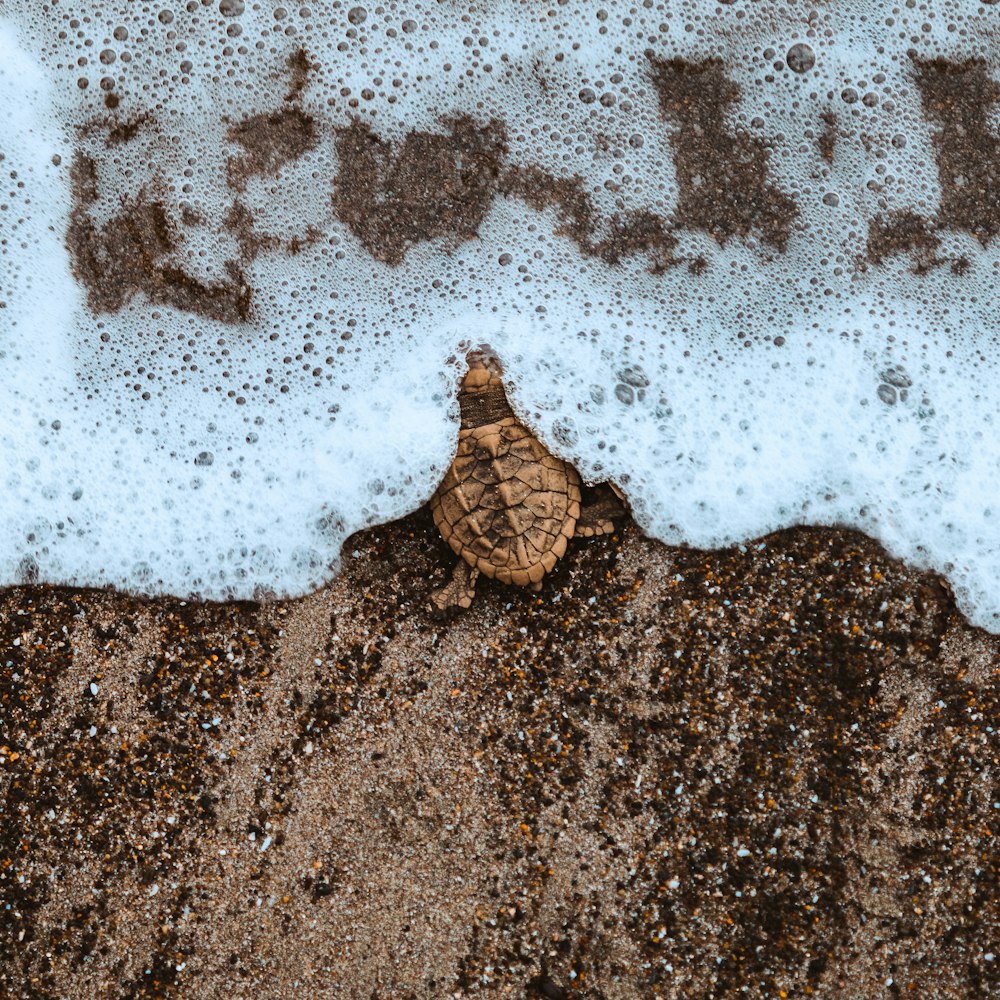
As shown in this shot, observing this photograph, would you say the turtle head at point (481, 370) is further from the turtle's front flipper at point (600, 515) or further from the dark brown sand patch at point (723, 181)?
the dark brown sand patch at point (723, 181)

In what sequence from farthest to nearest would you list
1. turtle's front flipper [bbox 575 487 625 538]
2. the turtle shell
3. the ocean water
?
the ocean water
turtle's front flipper [bbox 575 487 625 538]
the turtle shell

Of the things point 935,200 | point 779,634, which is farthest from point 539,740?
point 935,200

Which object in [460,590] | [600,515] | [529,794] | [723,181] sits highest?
[723,181]

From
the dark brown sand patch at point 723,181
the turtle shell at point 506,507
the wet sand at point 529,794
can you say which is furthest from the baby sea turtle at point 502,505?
the dark brown sand patch at point 723,181

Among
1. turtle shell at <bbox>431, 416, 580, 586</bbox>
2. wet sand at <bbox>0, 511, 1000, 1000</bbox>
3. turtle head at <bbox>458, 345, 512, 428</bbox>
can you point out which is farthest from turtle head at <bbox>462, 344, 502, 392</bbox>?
wet sand at <bbox>0, 511, 1000, 1000</bbox>

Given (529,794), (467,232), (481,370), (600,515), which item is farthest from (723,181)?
(529,794)

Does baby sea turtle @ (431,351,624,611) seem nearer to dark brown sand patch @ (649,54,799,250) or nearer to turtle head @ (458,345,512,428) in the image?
turtle head @ (458,345,512,428)

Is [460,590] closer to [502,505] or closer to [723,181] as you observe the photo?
[502,505]
